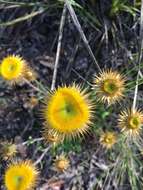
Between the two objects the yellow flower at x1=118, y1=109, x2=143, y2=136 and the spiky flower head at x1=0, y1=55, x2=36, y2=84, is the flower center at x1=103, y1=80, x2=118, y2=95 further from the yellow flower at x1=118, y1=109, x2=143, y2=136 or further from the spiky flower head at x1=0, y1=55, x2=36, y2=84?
A: the spiky flower head at x1=0, y1=55, x2=36, y2=84

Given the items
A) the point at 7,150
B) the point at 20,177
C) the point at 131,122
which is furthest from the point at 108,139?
the point at 7,150

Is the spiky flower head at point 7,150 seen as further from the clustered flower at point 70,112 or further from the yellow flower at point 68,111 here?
the yellow flower at point 68,111

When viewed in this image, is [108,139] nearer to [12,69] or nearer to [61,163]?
[61,163]

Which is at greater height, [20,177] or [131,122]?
[131,122]

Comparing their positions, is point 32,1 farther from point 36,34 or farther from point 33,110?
point 33,110

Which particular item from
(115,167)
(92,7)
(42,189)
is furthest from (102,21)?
(42,189)


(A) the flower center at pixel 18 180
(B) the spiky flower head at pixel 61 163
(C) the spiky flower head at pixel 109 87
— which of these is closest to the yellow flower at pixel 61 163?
(B) the spiky flower head at pixel 61 163
